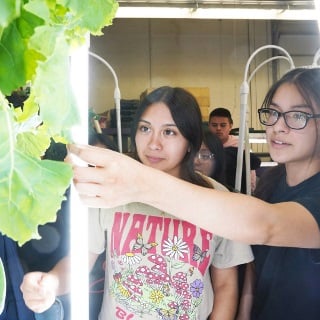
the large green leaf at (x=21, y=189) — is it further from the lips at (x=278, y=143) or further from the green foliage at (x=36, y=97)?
the lips at (x=278, y=143)

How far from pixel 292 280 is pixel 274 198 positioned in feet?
0.62

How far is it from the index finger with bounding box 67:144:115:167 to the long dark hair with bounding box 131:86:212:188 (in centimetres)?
55

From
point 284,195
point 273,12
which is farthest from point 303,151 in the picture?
point 273,12

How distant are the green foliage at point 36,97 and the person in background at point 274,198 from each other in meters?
0.14

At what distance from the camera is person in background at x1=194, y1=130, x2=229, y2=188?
1.26m

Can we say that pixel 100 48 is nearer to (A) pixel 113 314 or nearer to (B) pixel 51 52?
(A) pixel 113 314

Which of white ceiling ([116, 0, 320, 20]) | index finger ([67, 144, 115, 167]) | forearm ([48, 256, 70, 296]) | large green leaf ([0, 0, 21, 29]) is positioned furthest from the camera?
white ceiling ([116, 0, 320, 20])

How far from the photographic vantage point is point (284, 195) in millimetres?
996

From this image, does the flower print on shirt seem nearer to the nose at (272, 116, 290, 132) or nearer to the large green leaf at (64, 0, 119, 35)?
the nose at (272, 116, 290, 132)

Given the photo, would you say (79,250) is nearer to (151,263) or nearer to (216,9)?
(151,263)

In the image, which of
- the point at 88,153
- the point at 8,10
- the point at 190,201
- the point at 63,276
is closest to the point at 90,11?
the point at 8,10

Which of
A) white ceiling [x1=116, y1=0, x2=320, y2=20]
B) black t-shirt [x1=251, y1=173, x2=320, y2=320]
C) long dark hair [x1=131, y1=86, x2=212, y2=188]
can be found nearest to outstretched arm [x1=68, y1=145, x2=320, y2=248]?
black t-shirt [x1=251, y1=173, x2=320, y2=320]

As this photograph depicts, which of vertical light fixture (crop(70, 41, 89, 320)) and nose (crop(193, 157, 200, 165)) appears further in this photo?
nose (crop(193, 157, 200, 165))

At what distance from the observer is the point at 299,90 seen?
3.18 ft
